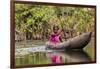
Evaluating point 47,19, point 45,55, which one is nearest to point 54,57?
point 45,55

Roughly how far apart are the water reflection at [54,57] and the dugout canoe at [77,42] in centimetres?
6

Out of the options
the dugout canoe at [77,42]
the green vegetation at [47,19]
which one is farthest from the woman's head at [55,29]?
the dugout canoe at [77,42]

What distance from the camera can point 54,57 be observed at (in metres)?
2.24

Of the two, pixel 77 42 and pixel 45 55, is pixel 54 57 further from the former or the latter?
pixel 77 42

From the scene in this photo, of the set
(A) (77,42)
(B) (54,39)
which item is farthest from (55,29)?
(A) (77,42)

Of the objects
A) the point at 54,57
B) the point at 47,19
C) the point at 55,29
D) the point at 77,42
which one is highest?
the point at 47,19

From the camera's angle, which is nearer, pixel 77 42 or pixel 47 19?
pixel 47 19

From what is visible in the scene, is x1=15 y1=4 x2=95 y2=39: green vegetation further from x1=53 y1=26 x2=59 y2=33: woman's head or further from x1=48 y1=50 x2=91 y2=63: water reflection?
x1=48 y1=50 x2=91 y2=63: water reflection

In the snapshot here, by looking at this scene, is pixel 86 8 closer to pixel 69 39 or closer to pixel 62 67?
pixel 69 39

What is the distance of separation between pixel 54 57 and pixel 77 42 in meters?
0.33

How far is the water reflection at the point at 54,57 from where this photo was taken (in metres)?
2.15

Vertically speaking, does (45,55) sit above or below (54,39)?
below

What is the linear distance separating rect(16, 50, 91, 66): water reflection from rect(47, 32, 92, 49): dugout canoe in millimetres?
59

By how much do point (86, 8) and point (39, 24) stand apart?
0.62 m
